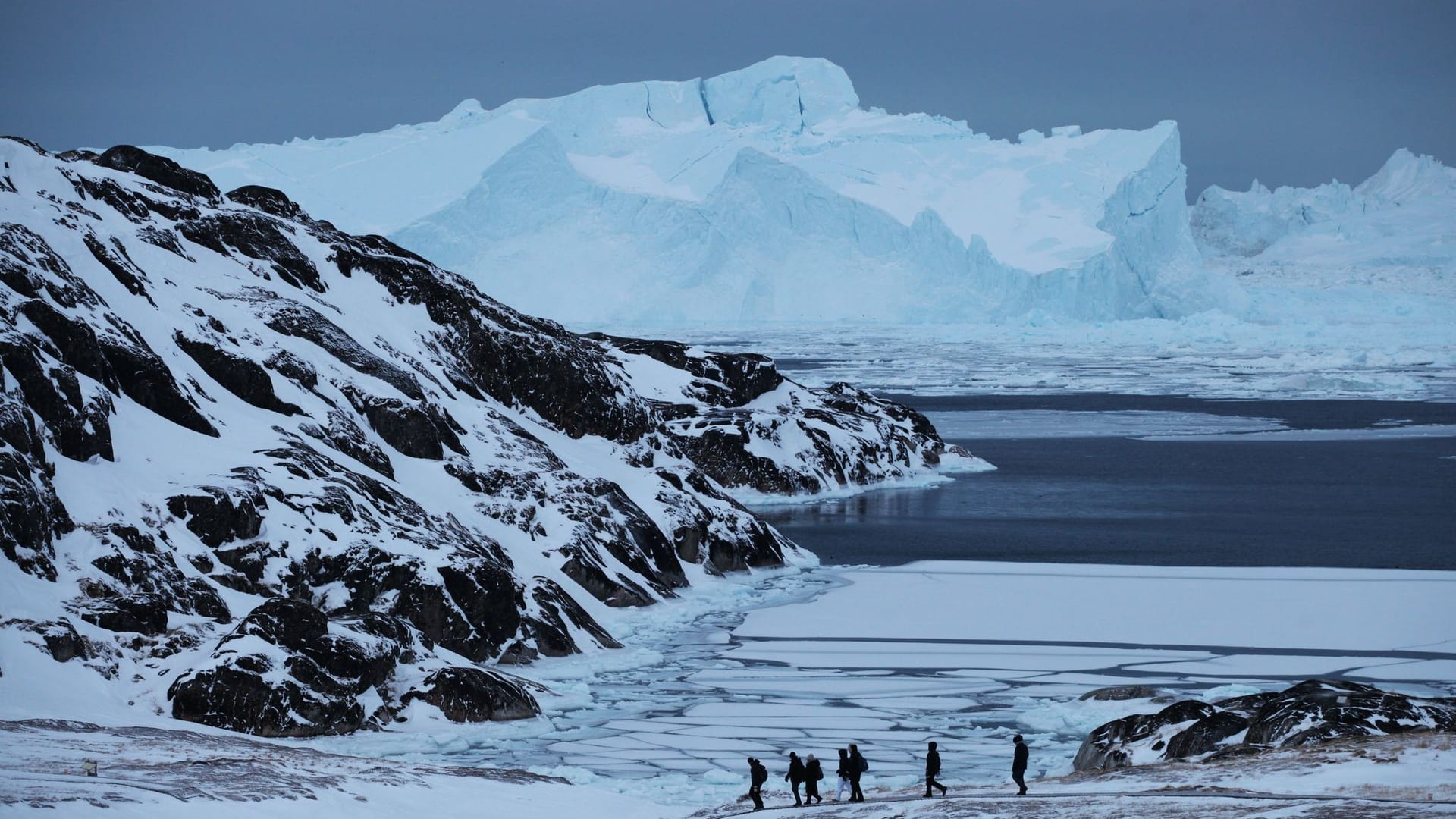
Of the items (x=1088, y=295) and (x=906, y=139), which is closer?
(x=1088, y=295)

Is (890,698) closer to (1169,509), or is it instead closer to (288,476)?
(288,476)

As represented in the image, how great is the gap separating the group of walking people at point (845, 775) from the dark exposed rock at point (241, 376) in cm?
1286

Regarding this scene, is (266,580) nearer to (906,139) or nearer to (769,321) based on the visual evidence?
(769,321)

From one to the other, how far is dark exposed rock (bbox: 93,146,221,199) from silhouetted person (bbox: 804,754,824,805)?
74.0 ft

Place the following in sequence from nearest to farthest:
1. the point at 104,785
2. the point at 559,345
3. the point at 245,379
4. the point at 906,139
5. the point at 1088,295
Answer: the point at 104,785
the point at 245,379
the point at 559,345
the point at 1088,295
the point at 906,139

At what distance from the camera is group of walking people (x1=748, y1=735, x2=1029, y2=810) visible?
13898mm

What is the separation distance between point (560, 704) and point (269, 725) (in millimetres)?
3761

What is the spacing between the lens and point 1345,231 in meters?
176

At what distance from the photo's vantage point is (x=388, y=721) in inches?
707

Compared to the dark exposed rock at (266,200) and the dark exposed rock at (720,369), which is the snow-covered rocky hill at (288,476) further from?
the dark exposed rock at (720,369)

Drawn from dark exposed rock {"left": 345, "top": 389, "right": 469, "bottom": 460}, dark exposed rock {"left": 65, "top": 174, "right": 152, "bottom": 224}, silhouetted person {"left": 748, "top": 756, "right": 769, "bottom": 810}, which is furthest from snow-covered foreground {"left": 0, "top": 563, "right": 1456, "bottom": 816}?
dark exposed rock {"left": 65, "top": 174, "right": 152, "bottom": 224}

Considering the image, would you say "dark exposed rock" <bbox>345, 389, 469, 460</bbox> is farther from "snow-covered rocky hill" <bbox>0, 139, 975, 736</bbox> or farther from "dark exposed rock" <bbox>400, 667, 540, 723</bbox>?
"dark exposed rock" <bbox>400, 667, 540, 723</bbox>

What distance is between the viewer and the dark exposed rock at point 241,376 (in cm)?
2430

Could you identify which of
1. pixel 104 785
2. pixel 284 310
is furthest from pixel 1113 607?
pixel 104 785
